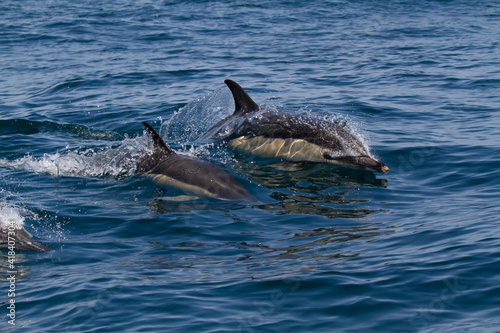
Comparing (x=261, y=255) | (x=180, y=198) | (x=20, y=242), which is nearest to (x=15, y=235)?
(x=20, y=242)

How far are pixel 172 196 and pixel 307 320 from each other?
4519mm

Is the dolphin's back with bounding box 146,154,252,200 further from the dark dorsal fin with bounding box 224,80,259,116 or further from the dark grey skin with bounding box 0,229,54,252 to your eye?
the dark grey skin with bounding box 0,229,54,252

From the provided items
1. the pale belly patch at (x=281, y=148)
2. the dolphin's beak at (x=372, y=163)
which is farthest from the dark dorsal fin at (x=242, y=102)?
the dolphin's beak at (x=372, y=163)

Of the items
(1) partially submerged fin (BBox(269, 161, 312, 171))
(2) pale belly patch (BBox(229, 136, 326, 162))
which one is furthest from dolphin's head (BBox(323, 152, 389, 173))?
(1) partially submerged fin (BBox(269, 161, 312, 171))

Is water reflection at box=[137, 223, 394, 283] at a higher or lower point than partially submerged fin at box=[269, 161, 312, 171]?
higher

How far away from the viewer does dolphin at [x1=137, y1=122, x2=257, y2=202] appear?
9625 mm

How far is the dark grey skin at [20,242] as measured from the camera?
7.58 metres

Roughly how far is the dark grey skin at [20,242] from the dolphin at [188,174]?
2.59m

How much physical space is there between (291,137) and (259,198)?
2306mm

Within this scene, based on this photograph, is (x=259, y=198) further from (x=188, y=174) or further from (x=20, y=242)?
(x=20, y=242)

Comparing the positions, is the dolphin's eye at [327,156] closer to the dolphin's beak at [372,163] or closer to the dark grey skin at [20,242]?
the dolphin's beak at [372,163]

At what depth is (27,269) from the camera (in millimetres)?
7094

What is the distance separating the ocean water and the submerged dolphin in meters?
0.28

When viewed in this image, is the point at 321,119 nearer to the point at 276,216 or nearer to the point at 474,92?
the point at 276,216
